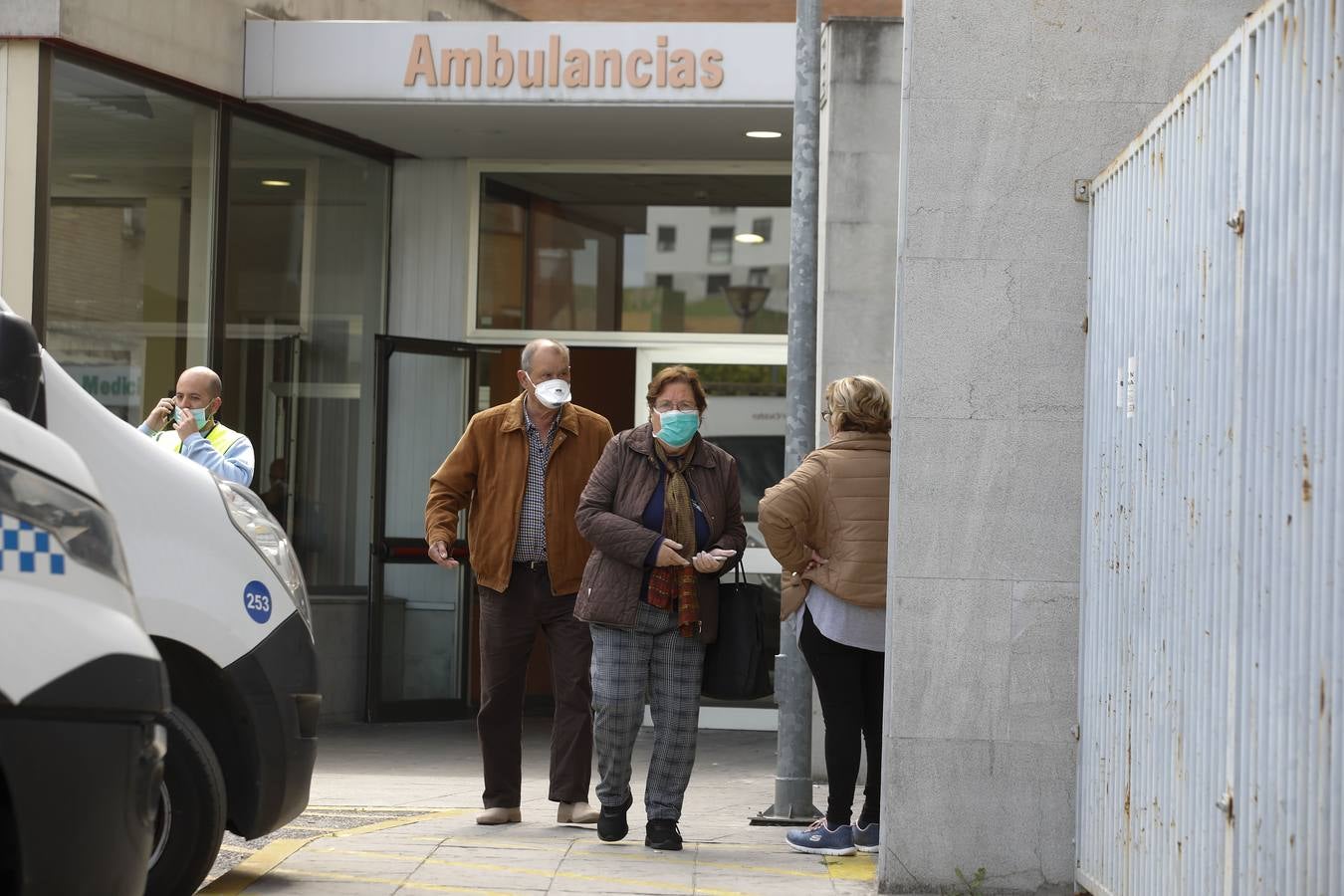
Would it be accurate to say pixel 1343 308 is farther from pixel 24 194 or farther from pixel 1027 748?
pixel 24 194

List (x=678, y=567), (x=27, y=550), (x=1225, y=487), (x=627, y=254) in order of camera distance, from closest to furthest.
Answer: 1. (x=27, y=550)
2. (x=1225, y=487)
3. (x=678, y=567)
4. (x=627, y=254)

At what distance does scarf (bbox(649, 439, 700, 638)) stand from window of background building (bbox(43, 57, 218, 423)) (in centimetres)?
463

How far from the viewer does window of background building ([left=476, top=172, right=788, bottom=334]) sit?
1257cm

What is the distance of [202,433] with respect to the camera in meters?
7.39

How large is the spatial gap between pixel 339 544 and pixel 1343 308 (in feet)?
33.4

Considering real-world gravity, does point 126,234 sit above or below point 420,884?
above

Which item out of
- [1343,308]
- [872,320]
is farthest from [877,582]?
[1343,308]

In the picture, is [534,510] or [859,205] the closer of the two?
[534,510]

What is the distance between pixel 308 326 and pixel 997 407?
24.7ft

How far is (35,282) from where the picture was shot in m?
9.73

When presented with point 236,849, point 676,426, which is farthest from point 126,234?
point 236,849

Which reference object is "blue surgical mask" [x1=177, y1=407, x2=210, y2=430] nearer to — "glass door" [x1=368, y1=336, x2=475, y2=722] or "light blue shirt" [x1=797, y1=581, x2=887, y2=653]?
"light blue shirt" [x1=797, y1=581, x2=887, y2=653]

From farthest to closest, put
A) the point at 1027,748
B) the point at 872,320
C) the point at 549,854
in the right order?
the point at 872,320 → the point at 549,854 → the point at 1027,748

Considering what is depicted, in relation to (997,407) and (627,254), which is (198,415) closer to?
(997,407)
